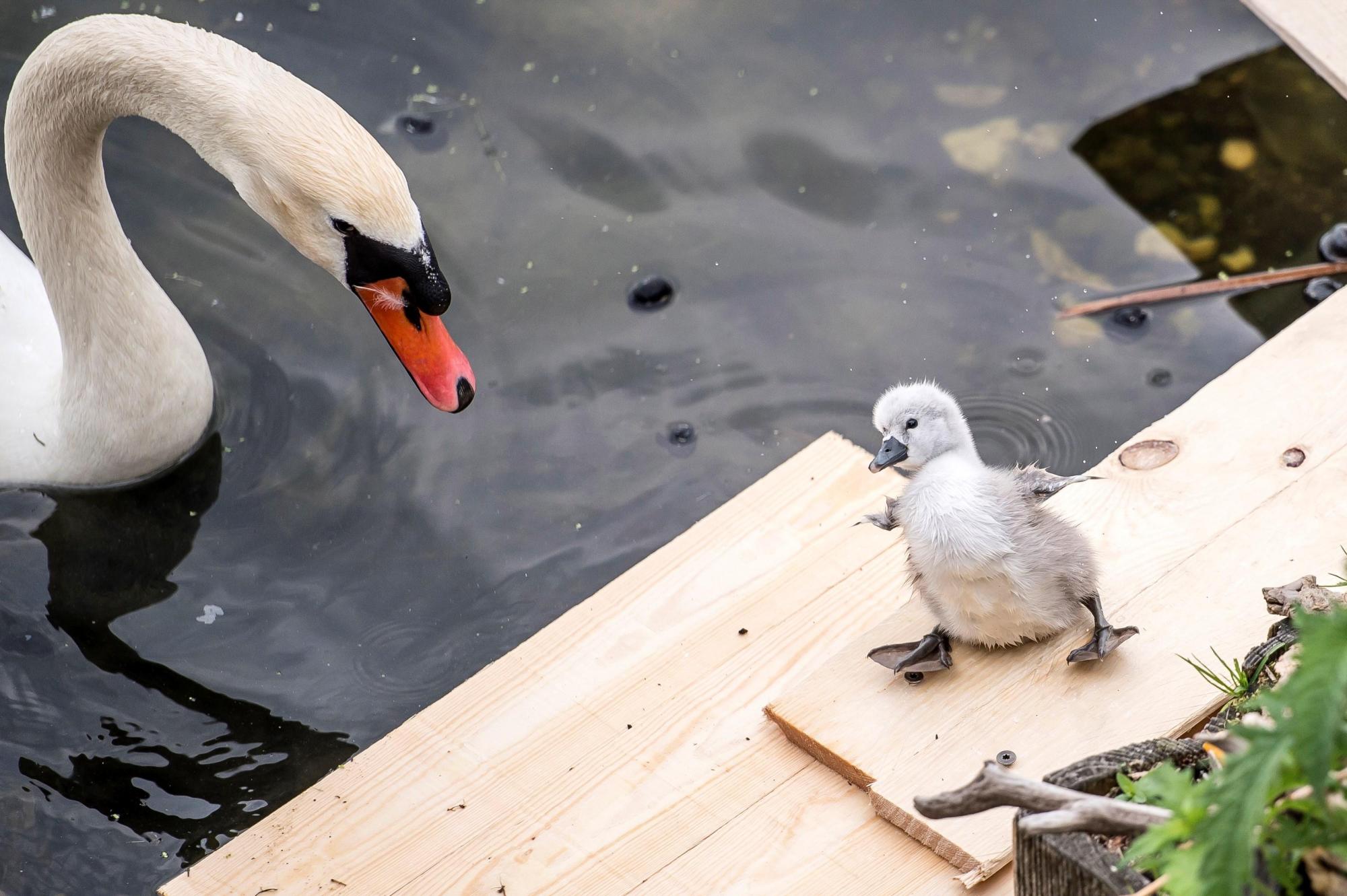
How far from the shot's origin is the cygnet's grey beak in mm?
2527

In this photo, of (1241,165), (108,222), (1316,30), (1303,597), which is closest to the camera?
(1303,597)

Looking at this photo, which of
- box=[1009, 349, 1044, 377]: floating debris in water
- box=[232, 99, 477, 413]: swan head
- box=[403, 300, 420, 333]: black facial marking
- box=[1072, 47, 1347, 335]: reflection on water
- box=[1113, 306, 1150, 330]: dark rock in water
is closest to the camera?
box=[232, 99, 477, 413]: swan head

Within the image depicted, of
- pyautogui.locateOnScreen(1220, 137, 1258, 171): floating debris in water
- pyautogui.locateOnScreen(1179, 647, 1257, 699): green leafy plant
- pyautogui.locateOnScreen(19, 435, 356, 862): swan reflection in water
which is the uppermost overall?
pyautogui.locateOnScreen(1179, 647, 1257, 699): green leafy plant

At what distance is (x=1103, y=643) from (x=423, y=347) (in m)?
1.67

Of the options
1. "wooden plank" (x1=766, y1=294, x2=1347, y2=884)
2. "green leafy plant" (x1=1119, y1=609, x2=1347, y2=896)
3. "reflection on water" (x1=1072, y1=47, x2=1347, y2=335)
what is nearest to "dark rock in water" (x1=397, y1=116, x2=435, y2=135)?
"reflection on water" (x1=1072, y1=47, x2=1347, y2=335)

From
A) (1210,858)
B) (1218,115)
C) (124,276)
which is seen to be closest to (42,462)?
(124,276)

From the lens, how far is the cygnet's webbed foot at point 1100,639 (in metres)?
2.42

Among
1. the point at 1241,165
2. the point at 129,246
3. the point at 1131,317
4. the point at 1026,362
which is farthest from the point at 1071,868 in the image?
the point at 1241,165

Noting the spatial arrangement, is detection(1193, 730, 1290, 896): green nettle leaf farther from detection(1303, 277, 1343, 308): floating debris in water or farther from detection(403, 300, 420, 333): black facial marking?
detection(1303, 277, 1343, 308): floating debris in water

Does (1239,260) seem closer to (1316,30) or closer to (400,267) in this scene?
(1316,30)

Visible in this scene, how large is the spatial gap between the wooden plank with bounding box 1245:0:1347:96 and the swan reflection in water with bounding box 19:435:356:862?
3.50 metres

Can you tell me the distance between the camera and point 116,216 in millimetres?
3473

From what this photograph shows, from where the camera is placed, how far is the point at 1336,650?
1187 mm

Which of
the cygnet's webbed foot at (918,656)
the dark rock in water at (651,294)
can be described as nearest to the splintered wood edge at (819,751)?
the cygnet's webbed foot at (918,656)
